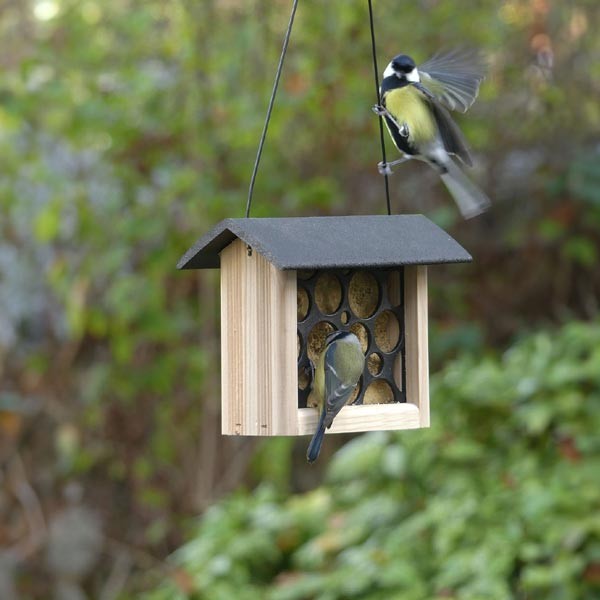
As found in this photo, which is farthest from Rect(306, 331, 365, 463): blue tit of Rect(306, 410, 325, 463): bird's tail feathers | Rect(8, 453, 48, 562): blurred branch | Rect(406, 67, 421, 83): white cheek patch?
Rect(8, 453, 48, 562): blurred branch

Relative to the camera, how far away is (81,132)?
5.84m

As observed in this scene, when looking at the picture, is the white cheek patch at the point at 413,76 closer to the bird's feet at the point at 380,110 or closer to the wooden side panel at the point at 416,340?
the bird's feet at the point at 380,110

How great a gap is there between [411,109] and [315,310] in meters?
0.53

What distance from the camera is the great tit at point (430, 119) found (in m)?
2.52

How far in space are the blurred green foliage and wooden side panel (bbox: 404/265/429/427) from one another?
1888 millimetres

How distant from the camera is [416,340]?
9.29 feet

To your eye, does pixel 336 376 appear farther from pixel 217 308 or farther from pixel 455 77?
pixel 217 308

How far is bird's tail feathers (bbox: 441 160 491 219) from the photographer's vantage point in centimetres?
242

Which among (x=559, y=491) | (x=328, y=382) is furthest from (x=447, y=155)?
(x=559, y=491)

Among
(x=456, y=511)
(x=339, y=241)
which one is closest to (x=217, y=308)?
(x=456, y=511)

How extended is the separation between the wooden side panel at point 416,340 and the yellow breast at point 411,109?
1.36 feet

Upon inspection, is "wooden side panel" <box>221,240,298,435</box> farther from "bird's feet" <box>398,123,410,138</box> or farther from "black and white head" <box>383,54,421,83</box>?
"black and white head" <box>383,54,421,83</box>

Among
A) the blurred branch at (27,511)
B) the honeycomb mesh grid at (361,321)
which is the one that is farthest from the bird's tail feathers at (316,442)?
the blurred branch at (27,511)

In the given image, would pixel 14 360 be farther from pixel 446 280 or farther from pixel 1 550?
pixel 446 280
